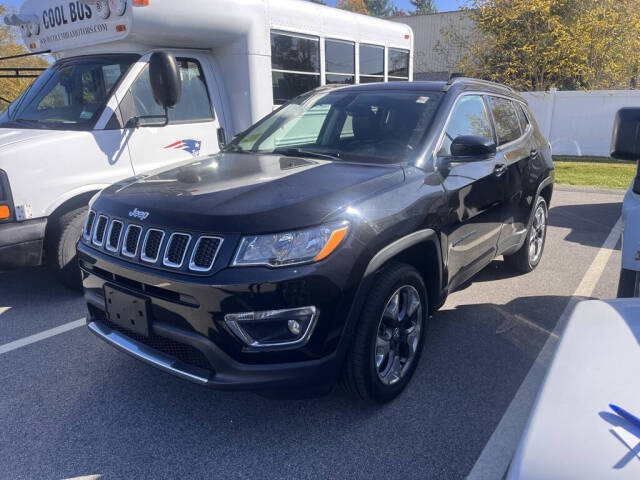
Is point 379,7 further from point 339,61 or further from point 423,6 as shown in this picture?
point 339,61

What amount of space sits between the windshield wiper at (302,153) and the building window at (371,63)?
4.14 m

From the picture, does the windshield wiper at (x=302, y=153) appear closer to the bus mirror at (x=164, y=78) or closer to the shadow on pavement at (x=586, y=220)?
the bus mirror at (x=164, y=78)

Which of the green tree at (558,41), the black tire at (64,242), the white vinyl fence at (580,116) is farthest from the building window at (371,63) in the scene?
the green tree at (558,41)

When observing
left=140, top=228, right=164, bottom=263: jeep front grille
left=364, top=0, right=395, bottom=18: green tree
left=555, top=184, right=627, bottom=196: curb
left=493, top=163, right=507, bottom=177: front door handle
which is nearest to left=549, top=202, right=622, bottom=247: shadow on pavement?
left=555, top=184, right=627, bottom=196: curb

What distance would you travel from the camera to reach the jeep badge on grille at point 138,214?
8.59ft

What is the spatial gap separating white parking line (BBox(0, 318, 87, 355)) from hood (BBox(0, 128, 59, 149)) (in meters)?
1.50

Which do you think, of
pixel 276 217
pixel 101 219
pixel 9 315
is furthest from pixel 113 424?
pixel 9 315

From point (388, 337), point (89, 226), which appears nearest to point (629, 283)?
point (388, 337)

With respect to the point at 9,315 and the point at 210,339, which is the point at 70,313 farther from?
the point at 210,339

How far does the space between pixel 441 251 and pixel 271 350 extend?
1347 mm

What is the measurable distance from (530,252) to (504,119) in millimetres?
1479

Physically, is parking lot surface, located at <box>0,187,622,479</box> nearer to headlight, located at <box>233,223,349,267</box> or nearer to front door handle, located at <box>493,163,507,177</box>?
headlight, located at <box>233,223,349,267</box>

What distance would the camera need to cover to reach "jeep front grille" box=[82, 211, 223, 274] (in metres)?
2.39

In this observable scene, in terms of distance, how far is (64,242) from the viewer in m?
4.36
